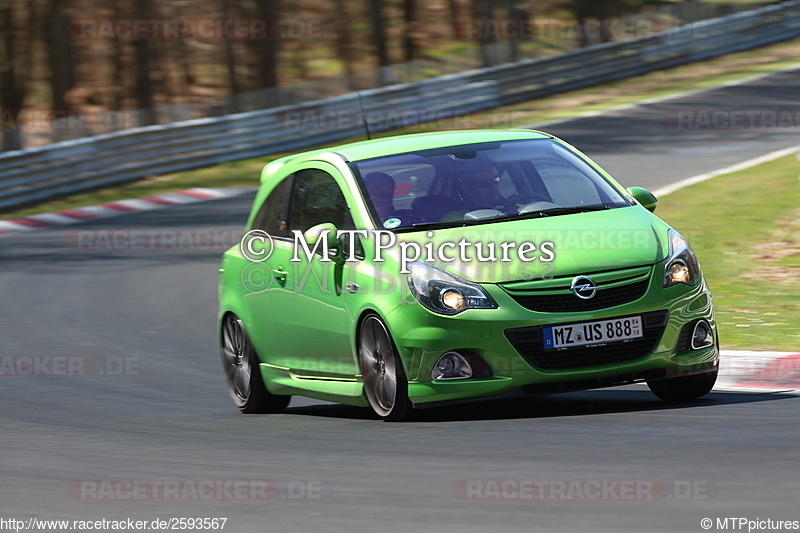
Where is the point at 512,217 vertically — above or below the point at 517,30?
above

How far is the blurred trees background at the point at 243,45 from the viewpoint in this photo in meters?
30.7

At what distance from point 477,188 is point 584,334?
128cm

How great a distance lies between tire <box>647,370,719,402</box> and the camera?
316 inches

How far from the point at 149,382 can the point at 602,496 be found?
579 centimetres

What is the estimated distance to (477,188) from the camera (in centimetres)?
831

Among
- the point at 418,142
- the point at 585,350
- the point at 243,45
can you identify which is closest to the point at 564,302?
the point at 585,350

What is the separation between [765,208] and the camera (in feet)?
51.6

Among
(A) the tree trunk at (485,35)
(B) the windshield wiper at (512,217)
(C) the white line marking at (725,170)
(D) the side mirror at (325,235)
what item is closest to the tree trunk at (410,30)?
(A) the tree trunk at (485,35)

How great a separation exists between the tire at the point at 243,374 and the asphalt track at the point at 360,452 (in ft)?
0.49

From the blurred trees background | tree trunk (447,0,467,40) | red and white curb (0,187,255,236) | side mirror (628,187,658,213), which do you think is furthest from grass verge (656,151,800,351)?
tree trunk (447,0,467,40)

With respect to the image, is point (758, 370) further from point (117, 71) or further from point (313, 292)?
point (117, 71)

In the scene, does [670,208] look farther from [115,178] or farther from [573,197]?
[115,178]

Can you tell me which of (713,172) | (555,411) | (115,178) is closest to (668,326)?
(555,411)

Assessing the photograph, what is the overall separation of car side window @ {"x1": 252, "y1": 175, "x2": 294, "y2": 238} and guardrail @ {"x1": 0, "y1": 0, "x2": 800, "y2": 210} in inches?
565
